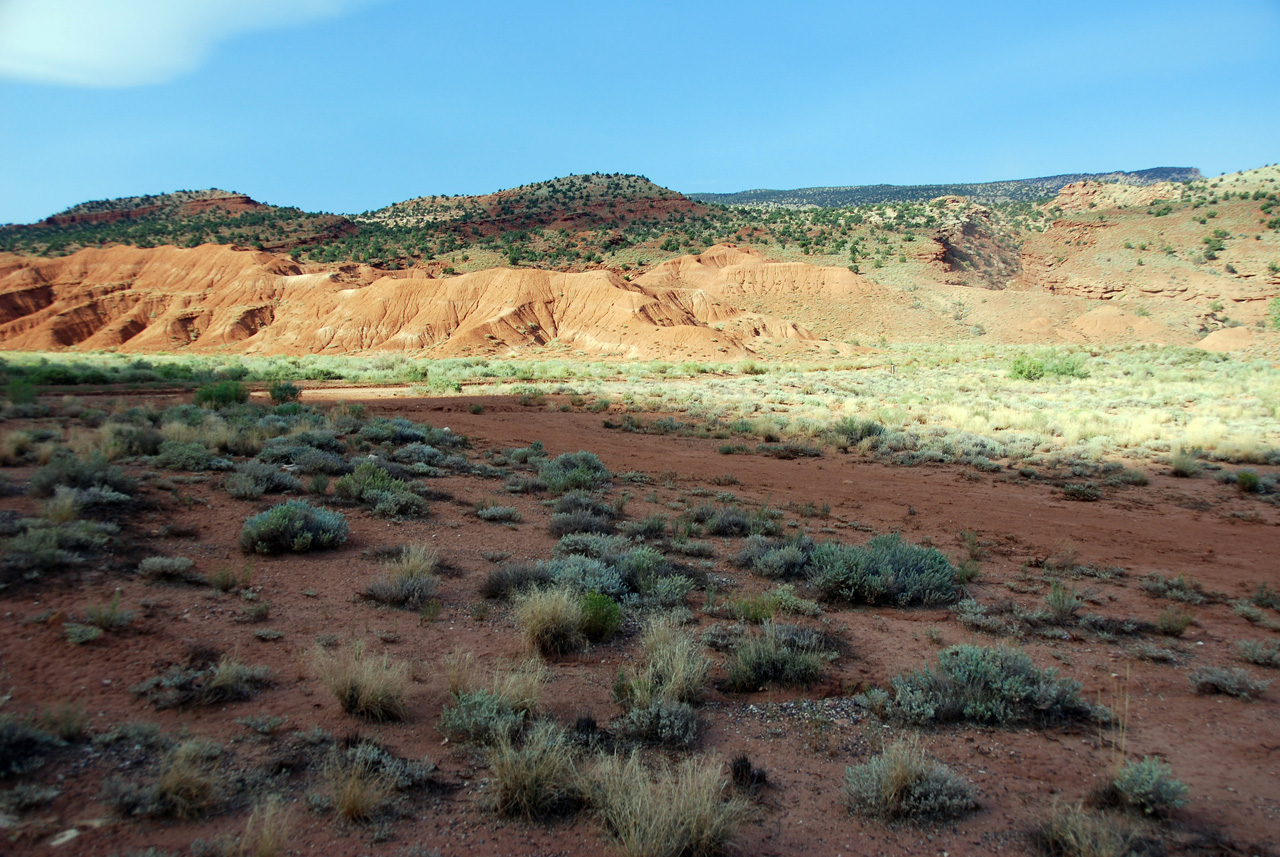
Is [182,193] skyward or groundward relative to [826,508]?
skyward

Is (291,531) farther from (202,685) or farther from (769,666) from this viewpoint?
(769,666)

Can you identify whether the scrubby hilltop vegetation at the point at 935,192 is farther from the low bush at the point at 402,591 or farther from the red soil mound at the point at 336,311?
the low bush at the point at 402,591

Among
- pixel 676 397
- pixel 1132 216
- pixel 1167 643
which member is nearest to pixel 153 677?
pixel 1167 643

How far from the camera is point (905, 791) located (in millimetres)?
3602

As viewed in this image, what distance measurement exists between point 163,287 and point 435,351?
25.8m

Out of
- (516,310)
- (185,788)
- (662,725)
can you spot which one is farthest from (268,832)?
(516,310)

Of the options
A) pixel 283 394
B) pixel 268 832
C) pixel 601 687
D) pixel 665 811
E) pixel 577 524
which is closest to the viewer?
pixel 268 832

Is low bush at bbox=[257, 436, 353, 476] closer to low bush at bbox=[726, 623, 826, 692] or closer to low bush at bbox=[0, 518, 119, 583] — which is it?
low bush at bbox=[0, 518, 119, 583]

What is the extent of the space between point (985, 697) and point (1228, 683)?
2.08 m

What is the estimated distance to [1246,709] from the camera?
477 centimetres

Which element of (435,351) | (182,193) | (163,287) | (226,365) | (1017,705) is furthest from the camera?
(182,193)

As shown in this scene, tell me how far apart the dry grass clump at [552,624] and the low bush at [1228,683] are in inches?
193

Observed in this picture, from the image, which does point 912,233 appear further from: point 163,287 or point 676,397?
point 163,287

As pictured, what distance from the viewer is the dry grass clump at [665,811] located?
3082mm
